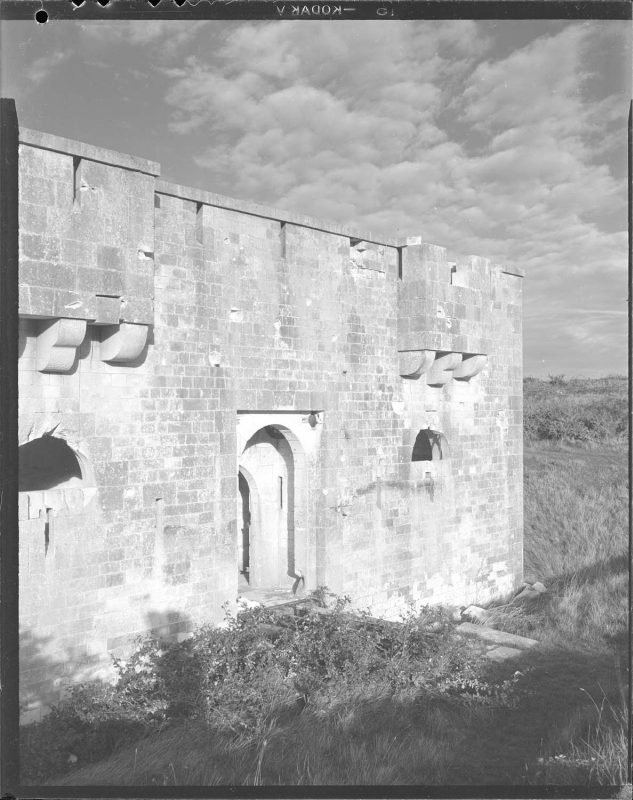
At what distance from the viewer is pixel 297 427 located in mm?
10234

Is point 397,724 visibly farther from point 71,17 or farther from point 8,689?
point 71,17

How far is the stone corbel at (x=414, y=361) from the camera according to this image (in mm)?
11281

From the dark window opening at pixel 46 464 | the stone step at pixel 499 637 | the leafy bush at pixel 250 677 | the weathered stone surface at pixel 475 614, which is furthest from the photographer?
the weathered stone surface at pixel 475 614

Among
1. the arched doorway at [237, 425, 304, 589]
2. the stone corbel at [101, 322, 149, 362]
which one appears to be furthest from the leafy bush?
the stone corbel at [101, 322, 149, 362]

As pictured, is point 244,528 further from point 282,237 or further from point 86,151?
point 86,151

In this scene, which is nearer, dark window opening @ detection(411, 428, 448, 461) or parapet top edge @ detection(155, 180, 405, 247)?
parapet top edge @ detection(155, 180, 405, 247)

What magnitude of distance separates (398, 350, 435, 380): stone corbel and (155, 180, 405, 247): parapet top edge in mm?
1680

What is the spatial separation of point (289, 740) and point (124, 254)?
4.96 meters

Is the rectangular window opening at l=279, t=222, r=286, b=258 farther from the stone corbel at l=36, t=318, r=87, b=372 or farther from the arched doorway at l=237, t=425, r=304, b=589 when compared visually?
the stone corbel at l=36, t=318, r=87, b=372

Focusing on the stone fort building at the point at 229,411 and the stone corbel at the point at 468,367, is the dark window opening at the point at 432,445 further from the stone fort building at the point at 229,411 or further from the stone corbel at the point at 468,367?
the stone corbel at the point at 468,367

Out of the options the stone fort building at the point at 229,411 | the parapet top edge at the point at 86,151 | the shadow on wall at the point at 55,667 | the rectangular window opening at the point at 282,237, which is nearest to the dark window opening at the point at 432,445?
the stone fort building at the point at 229,411

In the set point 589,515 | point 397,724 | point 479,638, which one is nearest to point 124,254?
point 397,724

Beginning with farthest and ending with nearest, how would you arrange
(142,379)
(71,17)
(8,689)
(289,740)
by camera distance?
1. (142,379)
2. (289,740)
3. (71,17)
4. (8,689)

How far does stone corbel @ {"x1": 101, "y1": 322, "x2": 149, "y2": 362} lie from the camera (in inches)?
302
